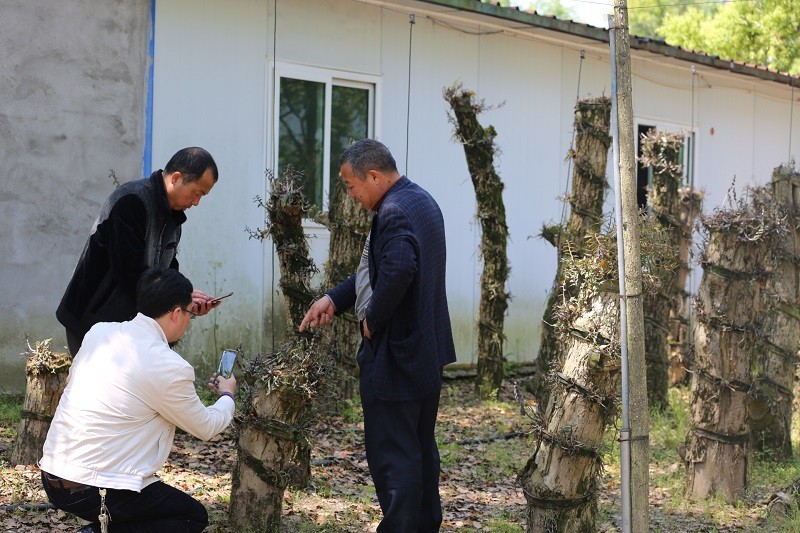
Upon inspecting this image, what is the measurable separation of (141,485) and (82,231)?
4899 mm

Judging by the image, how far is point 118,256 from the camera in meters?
4.73

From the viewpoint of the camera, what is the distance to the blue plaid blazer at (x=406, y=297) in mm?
4578

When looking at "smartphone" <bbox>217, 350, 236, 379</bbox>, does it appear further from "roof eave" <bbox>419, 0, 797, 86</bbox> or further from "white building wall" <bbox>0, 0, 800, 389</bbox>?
"roof eave" <bbox>419, 0, 797, 86</bbox>

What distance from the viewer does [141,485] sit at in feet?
13.5

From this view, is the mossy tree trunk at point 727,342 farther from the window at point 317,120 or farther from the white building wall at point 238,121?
the window at point 317,120

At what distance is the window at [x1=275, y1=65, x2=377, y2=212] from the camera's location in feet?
31.8

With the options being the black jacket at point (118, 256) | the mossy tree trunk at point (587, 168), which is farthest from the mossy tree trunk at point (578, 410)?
the mossy tree trunk at point (587, 168)

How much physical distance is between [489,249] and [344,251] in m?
1.80

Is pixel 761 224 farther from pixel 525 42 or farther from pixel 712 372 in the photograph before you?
pixel 525 42

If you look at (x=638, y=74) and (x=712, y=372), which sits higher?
(x=638, y=74)

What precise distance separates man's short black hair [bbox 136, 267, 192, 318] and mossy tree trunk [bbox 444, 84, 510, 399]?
204 inches

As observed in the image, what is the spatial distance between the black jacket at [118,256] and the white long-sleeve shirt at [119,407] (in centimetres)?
66

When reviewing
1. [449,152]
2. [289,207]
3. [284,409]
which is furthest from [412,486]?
[449,152]

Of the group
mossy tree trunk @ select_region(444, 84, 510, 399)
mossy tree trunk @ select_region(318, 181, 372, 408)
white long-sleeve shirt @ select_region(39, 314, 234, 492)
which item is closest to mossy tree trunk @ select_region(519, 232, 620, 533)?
white long-sleeve shirt @ select_region(39, 314, 234, 492)
